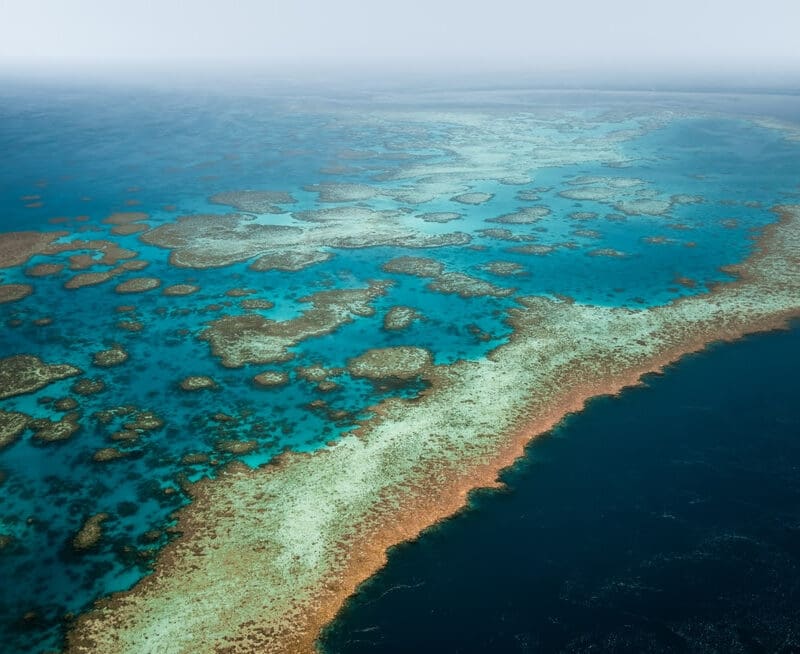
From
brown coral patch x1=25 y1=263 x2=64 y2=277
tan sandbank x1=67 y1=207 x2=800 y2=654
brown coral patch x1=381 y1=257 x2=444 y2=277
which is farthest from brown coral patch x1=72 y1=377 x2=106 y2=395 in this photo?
brown coral patch x1=381 y1=257 x2=444 y2=277

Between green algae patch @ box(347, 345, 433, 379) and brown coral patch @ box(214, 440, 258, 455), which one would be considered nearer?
brown coral patch @ box(214, 440, 258, 455)

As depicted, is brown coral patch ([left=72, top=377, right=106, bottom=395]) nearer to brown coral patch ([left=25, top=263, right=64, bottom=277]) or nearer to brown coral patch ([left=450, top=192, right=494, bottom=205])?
brown coral patch ([left=25, top=263, right=64, bottom=277])

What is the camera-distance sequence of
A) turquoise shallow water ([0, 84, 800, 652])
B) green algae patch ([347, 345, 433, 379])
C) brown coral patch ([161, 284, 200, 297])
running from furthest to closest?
brown coral patch ([161, 284, 200, 297])
green algae patch ([347, 345, 433, 379])
turquoise shallow water ([0, 84, 800, 652])

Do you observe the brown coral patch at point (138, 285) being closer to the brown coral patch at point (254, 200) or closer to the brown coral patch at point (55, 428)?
the brown coral patch at point (55, 428)

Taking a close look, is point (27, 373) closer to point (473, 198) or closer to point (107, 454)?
point (107, 454)

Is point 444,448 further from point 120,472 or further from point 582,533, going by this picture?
point 120,472

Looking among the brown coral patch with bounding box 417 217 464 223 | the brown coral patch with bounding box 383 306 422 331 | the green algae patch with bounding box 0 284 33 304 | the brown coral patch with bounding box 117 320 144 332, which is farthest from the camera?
the brown coral patch with bounding box 417 217 464 223
